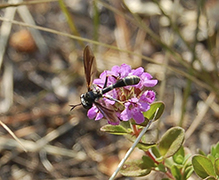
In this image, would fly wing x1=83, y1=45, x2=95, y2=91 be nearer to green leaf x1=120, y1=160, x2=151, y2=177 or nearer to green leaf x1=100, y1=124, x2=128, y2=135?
green leaf x1=100, y1=124, x2=128, y2=135

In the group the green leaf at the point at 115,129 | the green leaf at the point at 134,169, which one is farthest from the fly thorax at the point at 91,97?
the green leaf at the point at 134,169

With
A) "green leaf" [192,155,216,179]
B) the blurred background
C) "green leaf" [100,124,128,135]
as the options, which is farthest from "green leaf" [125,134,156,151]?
the blurred background

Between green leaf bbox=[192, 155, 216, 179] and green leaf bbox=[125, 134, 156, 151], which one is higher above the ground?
green leaf bbox=[125, 134, 156, 151]

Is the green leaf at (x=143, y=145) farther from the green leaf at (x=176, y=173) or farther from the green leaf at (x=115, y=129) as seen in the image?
the green leaf at (x=176, y=173)

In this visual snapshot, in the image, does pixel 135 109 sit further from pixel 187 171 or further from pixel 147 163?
pixel 187 171

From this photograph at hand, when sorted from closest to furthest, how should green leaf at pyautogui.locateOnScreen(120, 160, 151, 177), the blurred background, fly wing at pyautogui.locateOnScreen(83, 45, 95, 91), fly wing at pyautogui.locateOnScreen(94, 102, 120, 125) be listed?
1. fly wing at pyautogui.locateOnScreen(94, 102, 120, 125)
2. fly wing at pyautogui.locateOnScreen(83, 45, 95, 91)
3. green leaf at pyautogui.locateOnScreen(120, 160, 151, 177)
4. the blurred background
